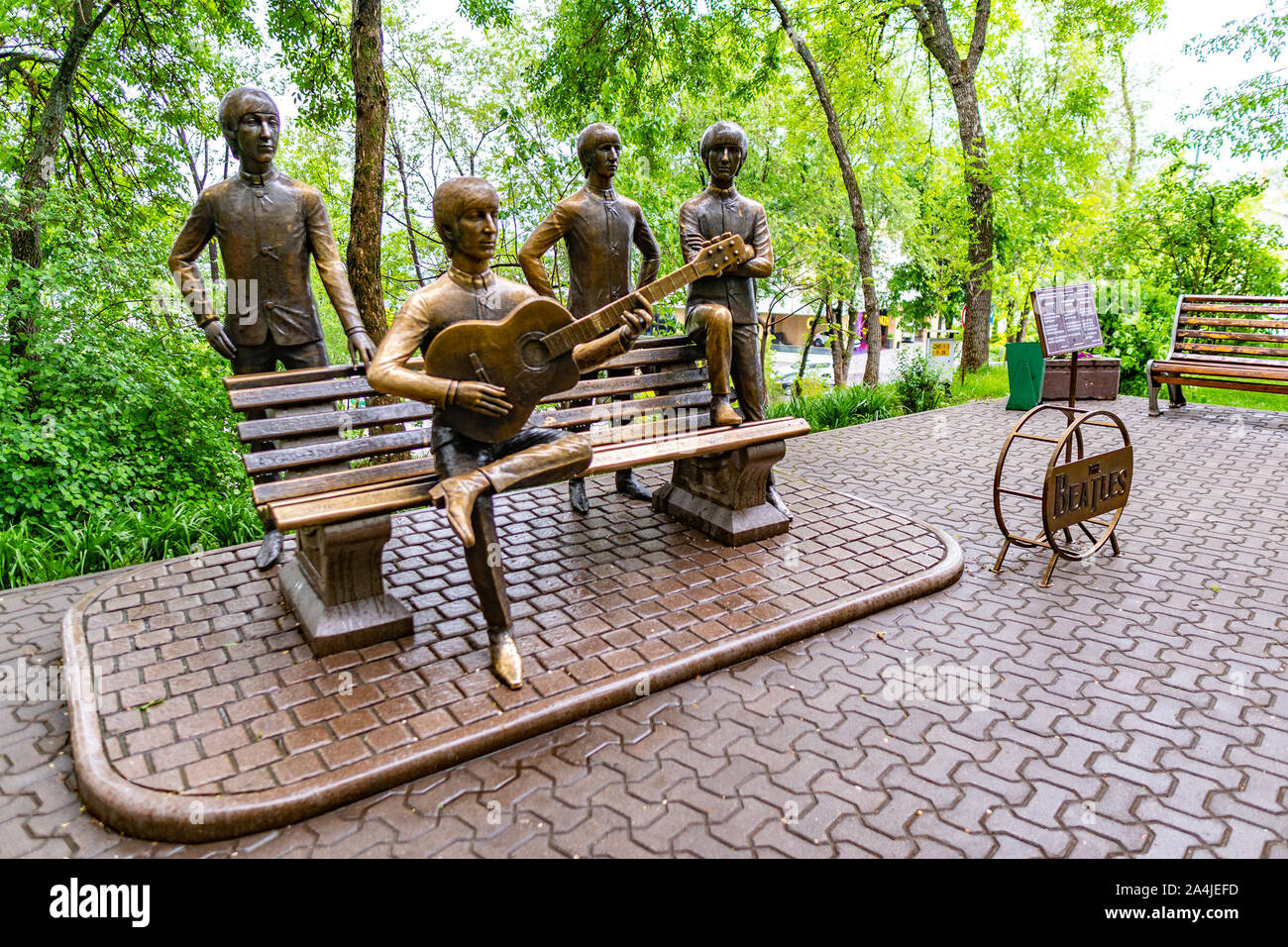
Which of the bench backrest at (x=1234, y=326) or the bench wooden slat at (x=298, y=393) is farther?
the bench backrest at (x=1234, y=326)

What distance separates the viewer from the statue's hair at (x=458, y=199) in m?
3.46

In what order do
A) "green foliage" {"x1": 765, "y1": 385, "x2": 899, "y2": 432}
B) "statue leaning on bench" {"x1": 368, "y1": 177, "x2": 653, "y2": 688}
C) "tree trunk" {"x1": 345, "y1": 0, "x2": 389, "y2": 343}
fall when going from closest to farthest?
1. "statue leaning on bench" {"x1": 368, "y1": 177, "x2": 653, "y2": 688}
2. "tree trunk" {"x1": 345, "y1": 0, "x2": 389, "y2": 343}
3. "green foliage" {"x1": 765, "y1": 385, "x2": 899, "y2": 432}

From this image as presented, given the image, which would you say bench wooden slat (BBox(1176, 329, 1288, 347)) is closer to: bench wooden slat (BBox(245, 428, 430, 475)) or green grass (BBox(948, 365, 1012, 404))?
green grass (BBox(948, 365, 1012, 404))

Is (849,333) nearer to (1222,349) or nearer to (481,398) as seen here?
(1222,349)

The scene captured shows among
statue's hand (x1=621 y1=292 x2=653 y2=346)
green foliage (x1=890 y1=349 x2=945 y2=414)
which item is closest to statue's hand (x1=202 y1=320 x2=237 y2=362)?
statue's hand (x1=621 y1=292 x2=653 y2=346)

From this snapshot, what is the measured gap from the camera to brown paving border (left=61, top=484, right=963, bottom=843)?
2744mm

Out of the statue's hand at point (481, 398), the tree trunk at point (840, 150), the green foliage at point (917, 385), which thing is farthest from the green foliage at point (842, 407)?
the statue's hand at point (481, 398)

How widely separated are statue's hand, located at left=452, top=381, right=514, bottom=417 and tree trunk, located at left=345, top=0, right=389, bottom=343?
12.3 feet

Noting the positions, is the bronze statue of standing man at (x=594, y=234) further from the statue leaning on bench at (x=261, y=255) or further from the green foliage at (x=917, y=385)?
the green foliage at (x=917, y=385)

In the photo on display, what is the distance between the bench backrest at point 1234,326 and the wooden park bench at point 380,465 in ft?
21.2

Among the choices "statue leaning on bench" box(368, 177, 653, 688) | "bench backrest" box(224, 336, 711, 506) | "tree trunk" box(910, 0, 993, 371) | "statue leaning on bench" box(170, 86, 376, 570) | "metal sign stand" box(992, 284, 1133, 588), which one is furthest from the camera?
"tree trunk" box(910, 0, 993, 371)

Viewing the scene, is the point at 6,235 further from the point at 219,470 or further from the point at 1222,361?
the point at 1222,361

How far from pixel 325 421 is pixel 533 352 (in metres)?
1.31

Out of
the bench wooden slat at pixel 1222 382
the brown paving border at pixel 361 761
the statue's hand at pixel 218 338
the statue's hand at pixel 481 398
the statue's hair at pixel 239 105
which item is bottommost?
the brown paving border at pixel 361 761
